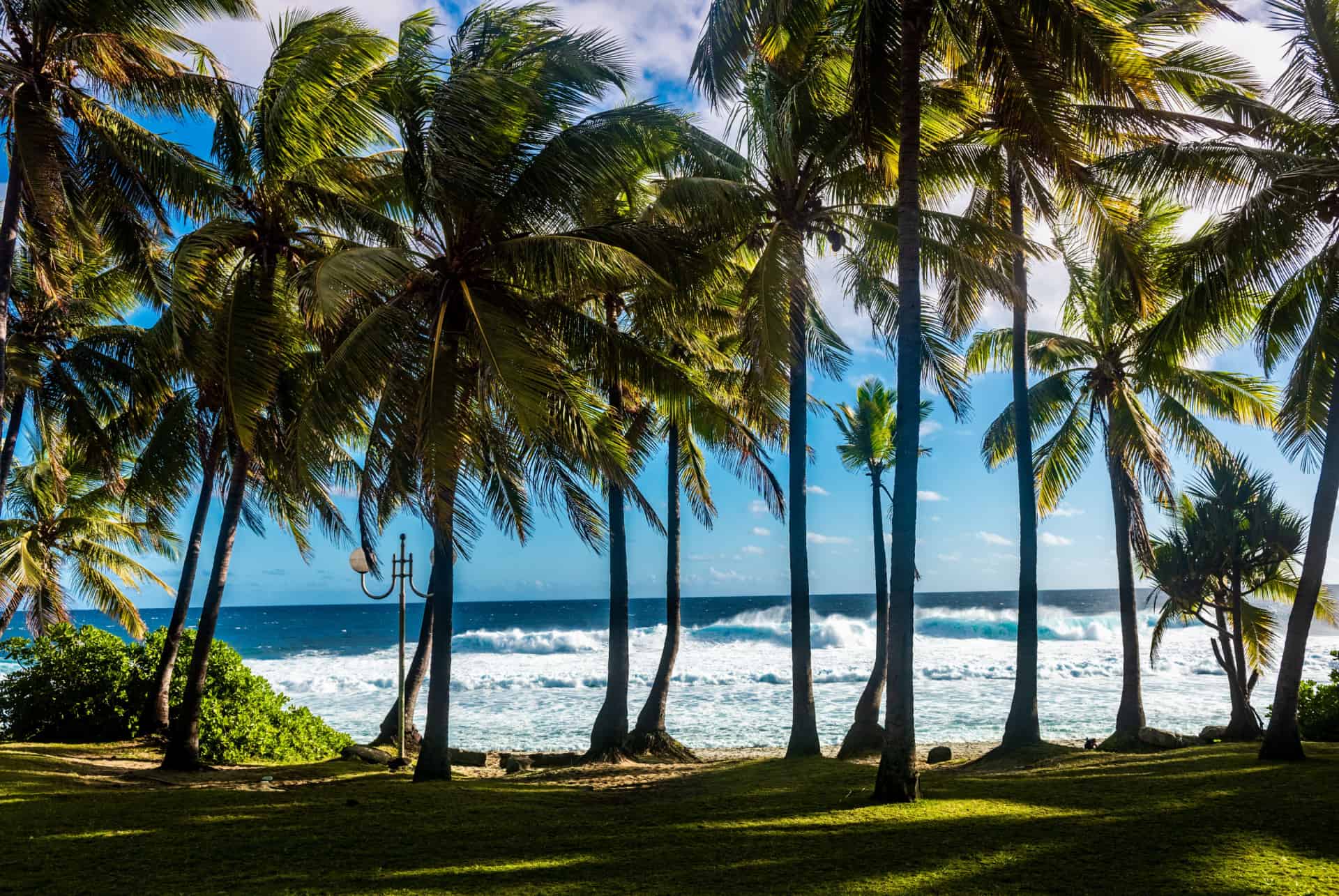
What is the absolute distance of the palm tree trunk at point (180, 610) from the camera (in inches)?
536

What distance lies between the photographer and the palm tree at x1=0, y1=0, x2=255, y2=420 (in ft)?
32.3

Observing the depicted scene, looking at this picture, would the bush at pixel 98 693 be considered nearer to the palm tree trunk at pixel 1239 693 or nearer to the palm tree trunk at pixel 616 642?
the palm tree trunk at pixel 616 642

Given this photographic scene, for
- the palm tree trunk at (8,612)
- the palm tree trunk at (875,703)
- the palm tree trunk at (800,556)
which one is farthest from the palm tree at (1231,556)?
the palm tree trunk at (8,612)

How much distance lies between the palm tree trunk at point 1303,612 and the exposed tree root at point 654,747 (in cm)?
840

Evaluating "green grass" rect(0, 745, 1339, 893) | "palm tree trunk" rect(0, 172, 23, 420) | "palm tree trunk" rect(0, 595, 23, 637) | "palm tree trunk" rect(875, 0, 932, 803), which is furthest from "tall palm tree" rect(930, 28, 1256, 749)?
"palm tree trunk" rect(0, 595, 23, 637)

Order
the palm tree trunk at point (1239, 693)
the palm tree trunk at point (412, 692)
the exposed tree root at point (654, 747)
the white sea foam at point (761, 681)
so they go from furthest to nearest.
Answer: the white sea foam at point (761, 681) → the palm tree trunk at point (412, 692) → the exposed tree root at point (654, 747) → the palm tree trunk at point (1239, 693)

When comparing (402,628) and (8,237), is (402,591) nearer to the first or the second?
(402,628)

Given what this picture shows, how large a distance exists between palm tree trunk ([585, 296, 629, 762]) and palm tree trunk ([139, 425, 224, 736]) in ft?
20.4

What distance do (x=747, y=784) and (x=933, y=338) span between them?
679 cm

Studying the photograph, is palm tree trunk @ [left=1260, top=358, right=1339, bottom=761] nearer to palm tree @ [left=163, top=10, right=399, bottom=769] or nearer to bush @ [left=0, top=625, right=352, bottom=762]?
palm tree @ [left=163, top=10, right=399, bottom=769]

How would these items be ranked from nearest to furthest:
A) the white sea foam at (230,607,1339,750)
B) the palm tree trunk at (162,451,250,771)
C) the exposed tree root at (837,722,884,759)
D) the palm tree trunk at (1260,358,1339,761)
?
1. the palm tree trunk at (1260,358,1339,761)
2. the palm tree trunk at (162,451,250,771)
3. the exposed tree root at (837,722,884,759)
4. the white sea foam at (230,607,1339,750)

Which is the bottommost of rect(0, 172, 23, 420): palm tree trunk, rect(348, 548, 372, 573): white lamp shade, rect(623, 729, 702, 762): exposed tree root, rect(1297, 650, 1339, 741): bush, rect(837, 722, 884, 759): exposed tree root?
rect(623, 729, 702, 762): exposed tree root

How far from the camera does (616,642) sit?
578 inches

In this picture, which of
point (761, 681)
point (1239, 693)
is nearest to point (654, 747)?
point (1239, 693)
